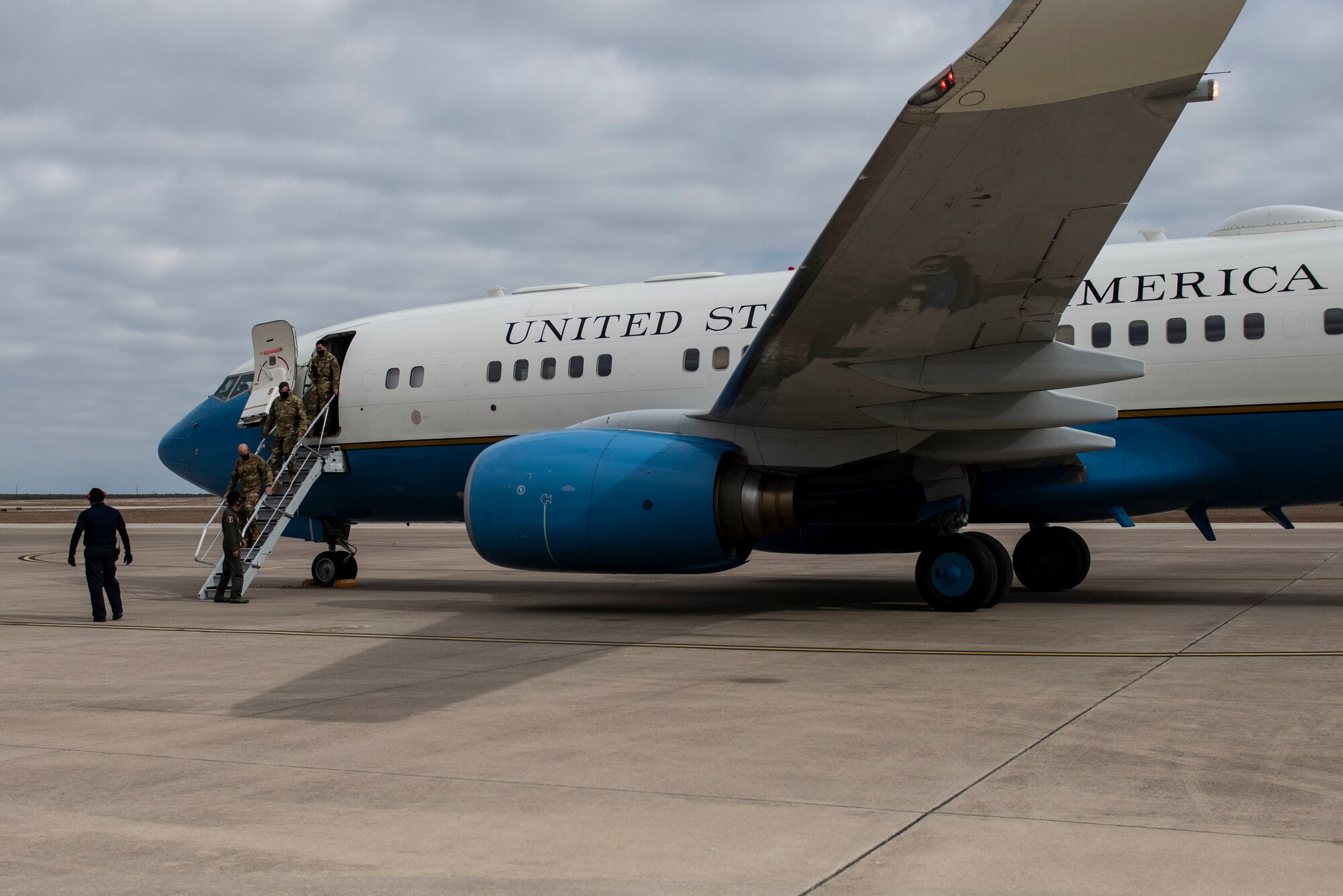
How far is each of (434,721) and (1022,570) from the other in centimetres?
996

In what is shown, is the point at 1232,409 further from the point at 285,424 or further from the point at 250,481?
the point at 250,481

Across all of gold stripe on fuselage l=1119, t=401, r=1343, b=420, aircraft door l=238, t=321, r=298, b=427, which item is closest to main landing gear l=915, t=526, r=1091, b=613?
gold stripe on fuselage l=1119, t=401, r=1343, b=420

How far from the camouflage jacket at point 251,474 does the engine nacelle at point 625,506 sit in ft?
15.9

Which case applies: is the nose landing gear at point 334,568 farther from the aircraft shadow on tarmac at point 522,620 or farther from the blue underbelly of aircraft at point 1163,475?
the blue underbelly of aircraft at point 1163,475

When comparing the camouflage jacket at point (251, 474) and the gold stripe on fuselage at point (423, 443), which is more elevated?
the gold stripe on fuselage at point (423, 443)

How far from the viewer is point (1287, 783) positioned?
15.0ft

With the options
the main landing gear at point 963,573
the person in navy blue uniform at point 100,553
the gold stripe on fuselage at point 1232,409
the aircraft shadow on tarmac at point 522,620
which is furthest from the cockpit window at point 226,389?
the gold stripe on fuselage at point 1232,409

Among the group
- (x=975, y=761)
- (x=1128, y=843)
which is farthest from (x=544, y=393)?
(x=1128, y=843)

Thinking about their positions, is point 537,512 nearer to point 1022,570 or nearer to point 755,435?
point 755,435

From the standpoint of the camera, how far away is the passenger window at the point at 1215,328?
441 inches

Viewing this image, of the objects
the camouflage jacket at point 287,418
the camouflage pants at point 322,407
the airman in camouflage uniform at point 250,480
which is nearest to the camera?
the airman in camouflage uniform at point 250,480

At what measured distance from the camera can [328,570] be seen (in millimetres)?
16469

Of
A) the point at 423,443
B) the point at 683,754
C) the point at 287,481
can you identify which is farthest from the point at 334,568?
the point at 683,754

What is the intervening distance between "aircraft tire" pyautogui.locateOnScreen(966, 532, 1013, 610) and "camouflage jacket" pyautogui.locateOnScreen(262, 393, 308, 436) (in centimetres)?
909
